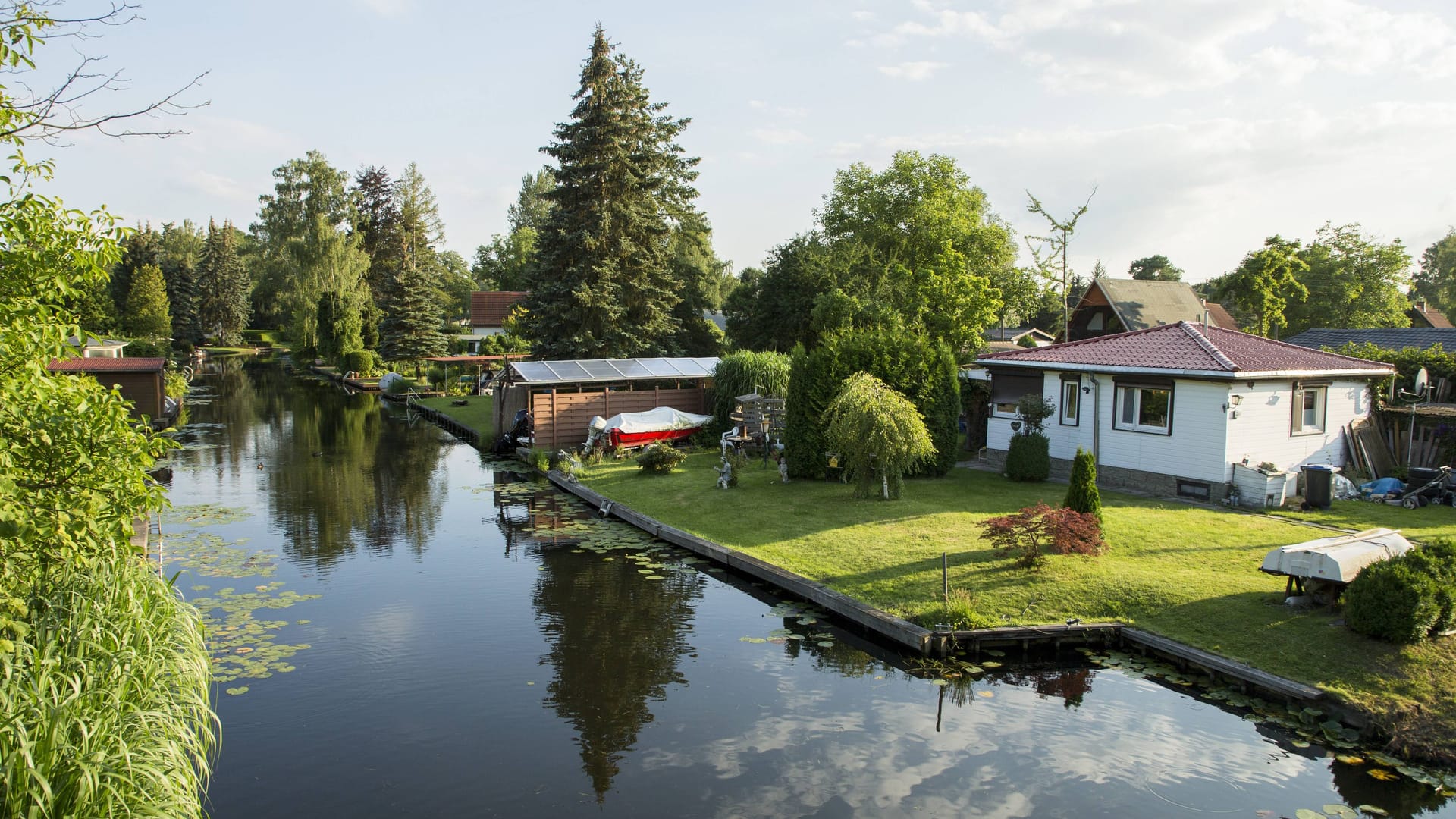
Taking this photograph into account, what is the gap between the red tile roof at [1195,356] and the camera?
60.7 ft

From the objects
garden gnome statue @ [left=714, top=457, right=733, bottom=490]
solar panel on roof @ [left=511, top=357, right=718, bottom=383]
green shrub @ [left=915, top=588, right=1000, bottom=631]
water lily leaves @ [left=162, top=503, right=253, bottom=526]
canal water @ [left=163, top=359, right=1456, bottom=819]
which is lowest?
canal water @ [left=163, top=359, right=1456, bottom=819]

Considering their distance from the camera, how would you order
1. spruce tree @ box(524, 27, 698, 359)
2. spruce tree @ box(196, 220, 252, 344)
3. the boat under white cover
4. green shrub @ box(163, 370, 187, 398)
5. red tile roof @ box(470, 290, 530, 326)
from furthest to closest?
spruce tree @ box(196, 220, 252, 344), red tile roof @ box(470, 290, 530, 326), green shrub @ box(163, 370, 187, 398), spruce tree @ box(524, 27, 698, 359), the boat under white cover

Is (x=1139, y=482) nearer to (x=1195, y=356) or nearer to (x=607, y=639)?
(x=1195, y=356)

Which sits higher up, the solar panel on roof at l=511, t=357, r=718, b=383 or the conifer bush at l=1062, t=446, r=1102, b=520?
the solar panel on roof at l=511, t=357, r=718, b=383

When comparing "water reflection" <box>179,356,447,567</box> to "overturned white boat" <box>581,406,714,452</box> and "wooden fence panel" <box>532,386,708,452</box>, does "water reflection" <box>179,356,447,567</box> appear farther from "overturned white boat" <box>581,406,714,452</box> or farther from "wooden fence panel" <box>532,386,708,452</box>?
"overturned white boat" <box>581,406,714,452</box>

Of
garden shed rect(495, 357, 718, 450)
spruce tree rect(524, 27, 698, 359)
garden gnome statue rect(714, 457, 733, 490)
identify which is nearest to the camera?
garden gnome statue rect(714, 457, 733, 490)

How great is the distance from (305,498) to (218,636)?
1101cm

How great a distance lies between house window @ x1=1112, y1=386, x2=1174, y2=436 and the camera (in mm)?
19406

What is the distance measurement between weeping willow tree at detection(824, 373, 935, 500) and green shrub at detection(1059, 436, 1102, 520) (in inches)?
152

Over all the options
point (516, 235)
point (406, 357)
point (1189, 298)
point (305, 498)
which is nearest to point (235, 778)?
point (305, 498)

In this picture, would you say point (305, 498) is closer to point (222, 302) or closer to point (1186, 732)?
point (1186, 732)

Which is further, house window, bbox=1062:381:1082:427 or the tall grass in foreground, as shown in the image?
house window, bbox=1062:381:1082:427

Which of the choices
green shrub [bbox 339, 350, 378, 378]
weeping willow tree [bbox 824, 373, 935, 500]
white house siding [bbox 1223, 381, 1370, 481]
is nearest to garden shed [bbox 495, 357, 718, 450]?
weeping willow tree [bbox 824, 373, 935, 500]

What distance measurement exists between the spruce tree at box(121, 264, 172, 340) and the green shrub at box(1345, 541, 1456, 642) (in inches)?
2876
